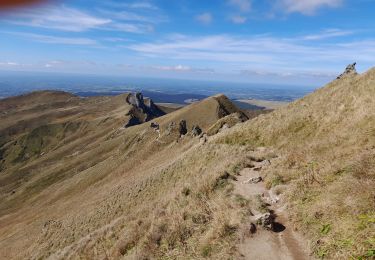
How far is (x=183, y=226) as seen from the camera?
1445cm

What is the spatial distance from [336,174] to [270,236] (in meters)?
4.67

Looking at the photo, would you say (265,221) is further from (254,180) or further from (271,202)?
(254,180)

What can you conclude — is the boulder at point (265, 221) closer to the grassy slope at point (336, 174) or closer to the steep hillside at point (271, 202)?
the steep hillside at point (271, 202)

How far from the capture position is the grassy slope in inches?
412

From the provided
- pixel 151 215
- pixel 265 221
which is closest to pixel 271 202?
pixel 265 221

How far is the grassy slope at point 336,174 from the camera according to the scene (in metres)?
10.5

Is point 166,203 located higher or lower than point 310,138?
lower

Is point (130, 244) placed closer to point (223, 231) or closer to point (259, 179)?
point (223, 231)

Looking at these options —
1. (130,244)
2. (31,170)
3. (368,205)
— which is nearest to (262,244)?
(368,205)

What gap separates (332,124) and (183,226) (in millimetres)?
17568

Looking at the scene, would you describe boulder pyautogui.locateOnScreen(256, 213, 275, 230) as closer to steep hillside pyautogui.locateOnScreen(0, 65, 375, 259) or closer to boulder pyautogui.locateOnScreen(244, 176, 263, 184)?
steep hillside pyautogui.locateOnScreen(0, 65, 375, 259)

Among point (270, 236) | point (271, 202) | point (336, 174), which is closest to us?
point (270, 236)

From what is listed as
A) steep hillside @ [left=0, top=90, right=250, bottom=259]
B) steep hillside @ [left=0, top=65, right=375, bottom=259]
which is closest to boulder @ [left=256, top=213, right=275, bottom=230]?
steep hillside @ [left=0, top=65, right=375, bottom=259]

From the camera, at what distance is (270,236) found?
41.2 ft
